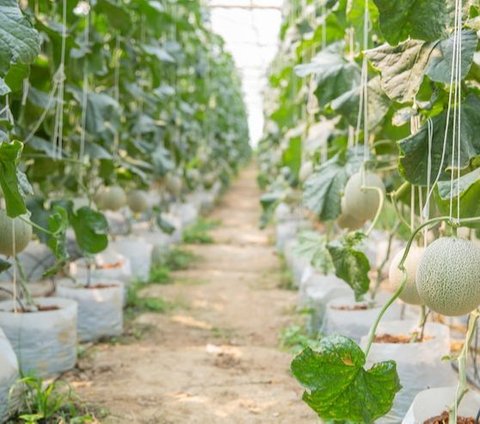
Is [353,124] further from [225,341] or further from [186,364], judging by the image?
[225,341]

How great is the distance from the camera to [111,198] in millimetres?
4715

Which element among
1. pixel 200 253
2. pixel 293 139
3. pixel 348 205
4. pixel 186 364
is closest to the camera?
pixel 348 205

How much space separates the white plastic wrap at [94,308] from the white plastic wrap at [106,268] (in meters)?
0.42

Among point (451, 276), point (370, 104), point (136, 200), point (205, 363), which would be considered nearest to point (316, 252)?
point (205, 363)

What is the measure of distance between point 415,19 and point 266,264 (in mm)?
5797

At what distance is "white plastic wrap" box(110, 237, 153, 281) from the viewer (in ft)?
18.9

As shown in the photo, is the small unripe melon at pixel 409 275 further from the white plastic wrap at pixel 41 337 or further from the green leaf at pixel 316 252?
the white plastic wrap at pixel 41 337

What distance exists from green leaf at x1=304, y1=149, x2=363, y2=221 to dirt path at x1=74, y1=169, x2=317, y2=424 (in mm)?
826

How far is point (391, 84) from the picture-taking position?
2.04 metres

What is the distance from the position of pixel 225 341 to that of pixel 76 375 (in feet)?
3.58

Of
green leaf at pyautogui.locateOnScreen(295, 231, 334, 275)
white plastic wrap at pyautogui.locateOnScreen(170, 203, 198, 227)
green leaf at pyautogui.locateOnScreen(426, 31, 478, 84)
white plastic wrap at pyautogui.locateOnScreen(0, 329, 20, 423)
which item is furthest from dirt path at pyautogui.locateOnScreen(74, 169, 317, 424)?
white plastic wrap at pyautogui.locateOnScreen(170, 203, 198, 227)

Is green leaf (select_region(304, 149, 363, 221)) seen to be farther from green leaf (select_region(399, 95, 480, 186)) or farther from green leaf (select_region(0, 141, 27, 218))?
green leaf (select_region(0, 141, 27, 218))

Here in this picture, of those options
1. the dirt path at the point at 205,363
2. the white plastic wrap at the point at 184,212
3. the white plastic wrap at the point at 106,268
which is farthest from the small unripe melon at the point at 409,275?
A: the white plastic wrap at the point at 184,212

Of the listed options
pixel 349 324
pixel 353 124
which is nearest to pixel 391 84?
pixel 353 124
